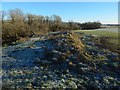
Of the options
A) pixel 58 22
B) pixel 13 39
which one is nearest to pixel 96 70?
pixel 13 39

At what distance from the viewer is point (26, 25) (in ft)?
118

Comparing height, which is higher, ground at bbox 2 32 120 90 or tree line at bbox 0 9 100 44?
tree line at bbox 0 9 100 44

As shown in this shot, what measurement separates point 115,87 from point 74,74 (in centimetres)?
237

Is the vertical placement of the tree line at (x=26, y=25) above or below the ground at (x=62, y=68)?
above

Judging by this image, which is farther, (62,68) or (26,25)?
(26,25)

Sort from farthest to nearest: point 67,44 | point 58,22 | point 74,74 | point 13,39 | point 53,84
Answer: point 58,22, point 13,39, point 67,44, point 74,74, point 53,84

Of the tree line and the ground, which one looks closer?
the ground

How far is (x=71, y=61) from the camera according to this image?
1588 cm

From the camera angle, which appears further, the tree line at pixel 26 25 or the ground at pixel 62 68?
the tree line at pixel 26 25

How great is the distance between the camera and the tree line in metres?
32.2

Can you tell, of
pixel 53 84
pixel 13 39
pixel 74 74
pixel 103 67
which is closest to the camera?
pixel 53 84

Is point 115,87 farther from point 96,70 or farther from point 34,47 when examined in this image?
point 34,47

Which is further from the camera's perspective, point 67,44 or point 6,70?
point 67,44

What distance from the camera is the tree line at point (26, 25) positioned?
32.2m
